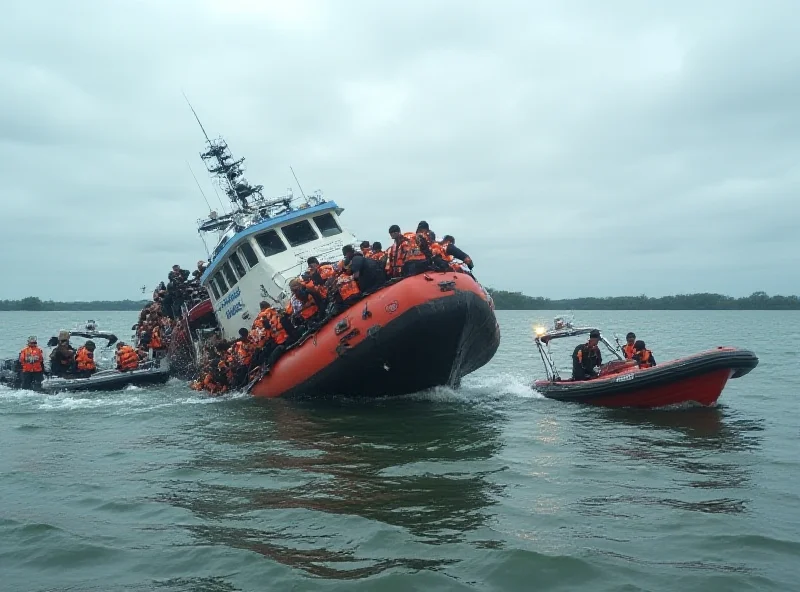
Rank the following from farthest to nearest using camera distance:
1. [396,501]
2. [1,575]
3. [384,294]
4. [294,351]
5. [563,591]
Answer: [294,351] < [384,294] < [396,501] < [1,575] < [563,591]

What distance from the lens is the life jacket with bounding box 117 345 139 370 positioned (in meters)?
17.3

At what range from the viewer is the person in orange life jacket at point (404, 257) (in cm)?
1098

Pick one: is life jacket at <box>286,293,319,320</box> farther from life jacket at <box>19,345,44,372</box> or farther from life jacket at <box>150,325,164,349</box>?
life jacket at <box>150,325,164,349</box>

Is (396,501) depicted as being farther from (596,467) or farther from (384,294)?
(384,294)

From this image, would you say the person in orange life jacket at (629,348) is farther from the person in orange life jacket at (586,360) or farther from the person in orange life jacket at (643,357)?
the person in orange life jacket at (586,360)

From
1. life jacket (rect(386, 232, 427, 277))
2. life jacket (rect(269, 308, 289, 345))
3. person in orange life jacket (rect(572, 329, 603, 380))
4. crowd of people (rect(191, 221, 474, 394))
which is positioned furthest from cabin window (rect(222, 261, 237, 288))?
person in orange life jacket (rect(572, 329, 603, 380))

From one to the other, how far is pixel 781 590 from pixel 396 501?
9.60ft

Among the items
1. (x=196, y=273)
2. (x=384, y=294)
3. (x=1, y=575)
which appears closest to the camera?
(x=1, y=575)

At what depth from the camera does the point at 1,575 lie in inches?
196

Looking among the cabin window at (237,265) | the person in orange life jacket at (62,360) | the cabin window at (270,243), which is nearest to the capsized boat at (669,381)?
the cabin window at (270,243)

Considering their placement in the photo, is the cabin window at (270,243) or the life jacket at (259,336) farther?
the cabin window at (270,243)

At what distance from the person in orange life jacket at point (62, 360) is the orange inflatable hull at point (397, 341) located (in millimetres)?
7427

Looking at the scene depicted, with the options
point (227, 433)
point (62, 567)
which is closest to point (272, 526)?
point (62, 567)

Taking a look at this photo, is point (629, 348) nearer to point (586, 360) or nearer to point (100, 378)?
point (586, 360)
